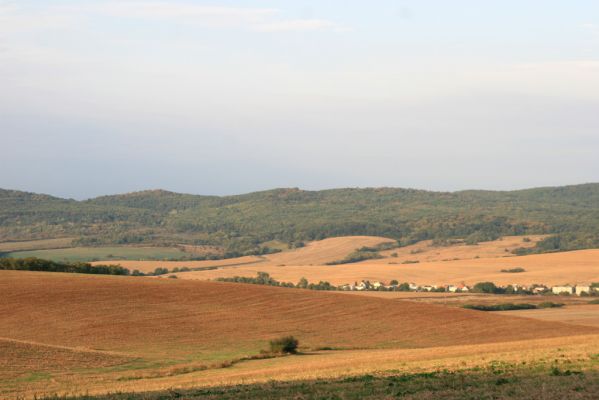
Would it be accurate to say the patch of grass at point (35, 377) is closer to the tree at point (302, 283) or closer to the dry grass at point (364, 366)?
the dry grass at point (364, 366)

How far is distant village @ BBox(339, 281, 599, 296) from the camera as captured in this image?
305ft

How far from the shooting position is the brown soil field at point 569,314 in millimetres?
62406

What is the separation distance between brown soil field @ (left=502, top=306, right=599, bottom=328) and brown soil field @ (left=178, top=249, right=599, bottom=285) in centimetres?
2505

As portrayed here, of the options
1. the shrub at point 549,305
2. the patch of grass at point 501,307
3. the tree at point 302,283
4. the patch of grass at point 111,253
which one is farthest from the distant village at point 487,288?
the patch of grass at point 111,253

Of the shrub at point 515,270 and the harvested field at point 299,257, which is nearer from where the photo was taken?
the shrub at point 515,270

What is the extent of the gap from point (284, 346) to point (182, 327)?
404 inches

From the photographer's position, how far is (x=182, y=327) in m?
51.5

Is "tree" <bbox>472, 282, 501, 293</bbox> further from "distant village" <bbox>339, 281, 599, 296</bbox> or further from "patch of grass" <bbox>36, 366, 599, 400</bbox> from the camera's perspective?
"patch of grass" <bbox>36, 366, 599, 400</bbox>

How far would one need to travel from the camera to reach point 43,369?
33812 millimetres

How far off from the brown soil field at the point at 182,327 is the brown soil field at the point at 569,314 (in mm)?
4724

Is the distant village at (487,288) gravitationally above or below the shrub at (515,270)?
below

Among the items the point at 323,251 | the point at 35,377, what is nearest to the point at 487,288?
the point at 323,251

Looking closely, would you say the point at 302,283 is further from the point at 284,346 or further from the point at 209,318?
the point at 284,346

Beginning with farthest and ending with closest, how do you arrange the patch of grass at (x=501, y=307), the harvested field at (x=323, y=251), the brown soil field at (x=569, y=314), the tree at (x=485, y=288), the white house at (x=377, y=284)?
the harvested field at (x=323, y=251)
the white house at (x=377, y=284)
the tree at (x=485, y=288)
the patch of grass at (x=501, y=307)
the brown soil field at (x=569, y=314)
